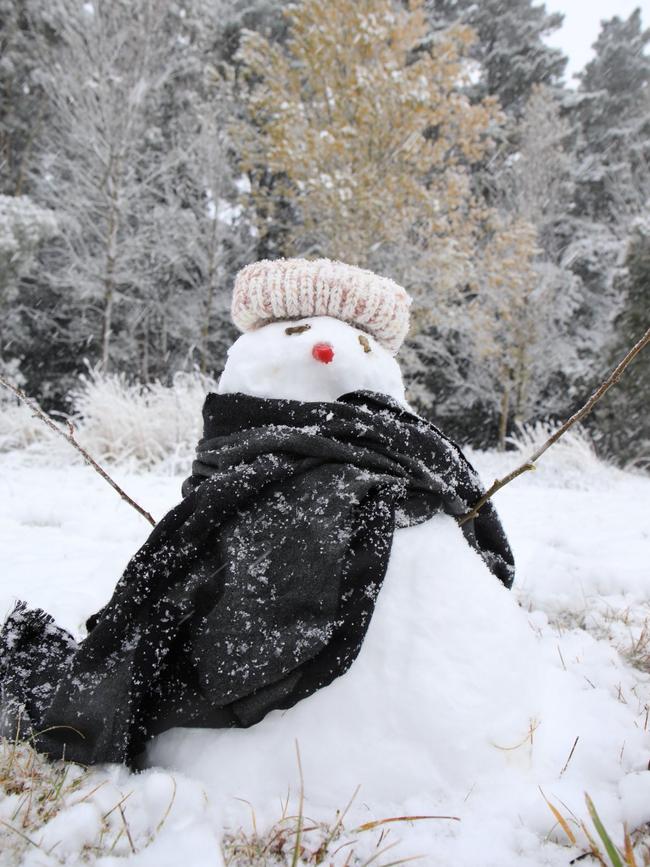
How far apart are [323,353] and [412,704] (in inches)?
28.5

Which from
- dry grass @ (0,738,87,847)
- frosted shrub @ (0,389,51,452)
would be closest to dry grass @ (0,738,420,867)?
dry grass @ (0,738,87,847)

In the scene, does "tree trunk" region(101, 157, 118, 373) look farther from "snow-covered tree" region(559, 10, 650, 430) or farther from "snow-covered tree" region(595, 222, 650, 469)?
"snow-covered tree" region(559, 10, 650, 430)

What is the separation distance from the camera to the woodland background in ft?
24.2

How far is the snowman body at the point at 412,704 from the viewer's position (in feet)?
2.87

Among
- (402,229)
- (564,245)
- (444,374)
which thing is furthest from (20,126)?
(564,245)

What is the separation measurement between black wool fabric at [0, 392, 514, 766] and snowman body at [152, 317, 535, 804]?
0.14ft

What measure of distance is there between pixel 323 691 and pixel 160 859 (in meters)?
0.33

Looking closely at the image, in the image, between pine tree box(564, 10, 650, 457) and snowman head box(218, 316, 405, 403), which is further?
pine tree box(564, 10, 650, 457)

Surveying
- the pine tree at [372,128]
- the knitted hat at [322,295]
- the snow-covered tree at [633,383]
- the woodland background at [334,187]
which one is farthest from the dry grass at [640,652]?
the pine tree at [372,128]

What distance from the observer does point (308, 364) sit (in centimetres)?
122

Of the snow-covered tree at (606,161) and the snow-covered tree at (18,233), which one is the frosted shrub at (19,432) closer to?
the snow-covered tree at (18,233)

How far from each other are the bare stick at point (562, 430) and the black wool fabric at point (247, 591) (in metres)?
0.05

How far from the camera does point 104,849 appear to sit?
782 millimetres

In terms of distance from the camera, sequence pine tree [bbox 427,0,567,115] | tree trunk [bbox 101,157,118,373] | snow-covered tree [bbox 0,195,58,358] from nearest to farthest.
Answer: snow-covered tree [bbox 0,195,58,358] < tree trunk [bbox 101,157,118,373] < pine tree [bbox 427,0,567,115]
